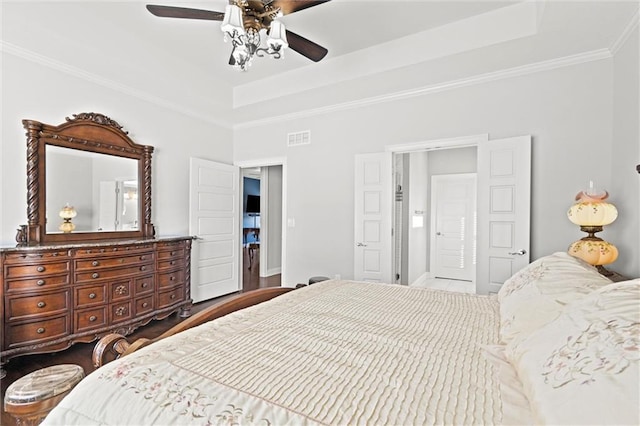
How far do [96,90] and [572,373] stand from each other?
4459mm

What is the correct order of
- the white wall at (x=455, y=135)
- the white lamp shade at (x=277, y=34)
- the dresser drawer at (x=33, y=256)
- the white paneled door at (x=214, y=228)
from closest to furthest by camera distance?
the white lamp shade at (x=277, y=34), the dresser drawer at (x=33, y=256), the white wall at (x=455, y=135), the white paneled door at (x=214, y=228)

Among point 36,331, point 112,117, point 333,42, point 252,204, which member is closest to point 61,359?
point 36,331

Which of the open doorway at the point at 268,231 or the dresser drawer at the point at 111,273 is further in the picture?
the open doorway at the point at 268,231

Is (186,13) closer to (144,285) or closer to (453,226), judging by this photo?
(144,285)

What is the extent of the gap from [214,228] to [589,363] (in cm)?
461


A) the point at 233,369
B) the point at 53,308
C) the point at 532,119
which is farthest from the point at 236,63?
the point at 532,119

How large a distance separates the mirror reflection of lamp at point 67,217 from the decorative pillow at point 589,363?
154 inches

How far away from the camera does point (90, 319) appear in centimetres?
294

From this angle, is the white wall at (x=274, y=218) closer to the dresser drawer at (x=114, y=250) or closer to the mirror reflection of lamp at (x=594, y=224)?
the dresser drawer at (x=114, y=250)

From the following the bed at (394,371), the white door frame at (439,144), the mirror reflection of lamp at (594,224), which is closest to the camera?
the bed at (394,371)

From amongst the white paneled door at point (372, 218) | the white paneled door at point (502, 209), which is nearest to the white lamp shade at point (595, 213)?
the white paneled door at point (502, 209)

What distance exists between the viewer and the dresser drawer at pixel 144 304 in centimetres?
336

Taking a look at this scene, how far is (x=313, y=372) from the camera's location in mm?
963

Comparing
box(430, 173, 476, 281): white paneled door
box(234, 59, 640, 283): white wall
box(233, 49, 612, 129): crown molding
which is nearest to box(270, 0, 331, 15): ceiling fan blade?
box(233, 49, 612, 129): crown molding
